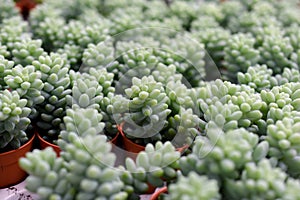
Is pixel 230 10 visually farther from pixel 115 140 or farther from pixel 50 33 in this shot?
pixel 115 140

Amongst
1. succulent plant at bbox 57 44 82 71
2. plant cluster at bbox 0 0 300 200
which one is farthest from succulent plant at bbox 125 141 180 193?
succulent plant at bbox 57 44 82 71

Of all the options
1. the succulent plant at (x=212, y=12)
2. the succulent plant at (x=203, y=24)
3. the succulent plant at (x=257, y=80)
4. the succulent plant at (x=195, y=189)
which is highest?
the succulent plant at (x=212, y=12)

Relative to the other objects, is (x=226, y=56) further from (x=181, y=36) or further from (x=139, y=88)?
(x=139, y=88)

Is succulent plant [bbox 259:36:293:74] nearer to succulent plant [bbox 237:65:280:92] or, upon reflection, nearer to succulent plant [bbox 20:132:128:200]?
succulent plant [bbox 237:65:280:92]

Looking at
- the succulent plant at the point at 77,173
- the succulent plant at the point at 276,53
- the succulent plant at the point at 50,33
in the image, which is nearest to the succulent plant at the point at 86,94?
the succulent plant at the point at 77,173

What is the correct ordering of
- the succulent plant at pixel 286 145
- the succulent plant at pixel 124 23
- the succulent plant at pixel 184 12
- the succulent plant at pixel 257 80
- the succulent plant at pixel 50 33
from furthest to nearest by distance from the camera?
the succulent plant at pixel 184 12, the succulent plant at pixel 124 23, the succulent plant at pixel 50 33, the succulent plant at pixel 257 80, the succulent plant at pixel 286 145

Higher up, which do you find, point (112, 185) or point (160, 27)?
point (160, 27)

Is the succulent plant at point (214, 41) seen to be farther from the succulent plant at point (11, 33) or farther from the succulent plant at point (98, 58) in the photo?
the succulent plant at point (11, 33)

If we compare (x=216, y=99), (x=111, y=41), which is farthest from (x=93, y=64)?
(x=216, y=99)
